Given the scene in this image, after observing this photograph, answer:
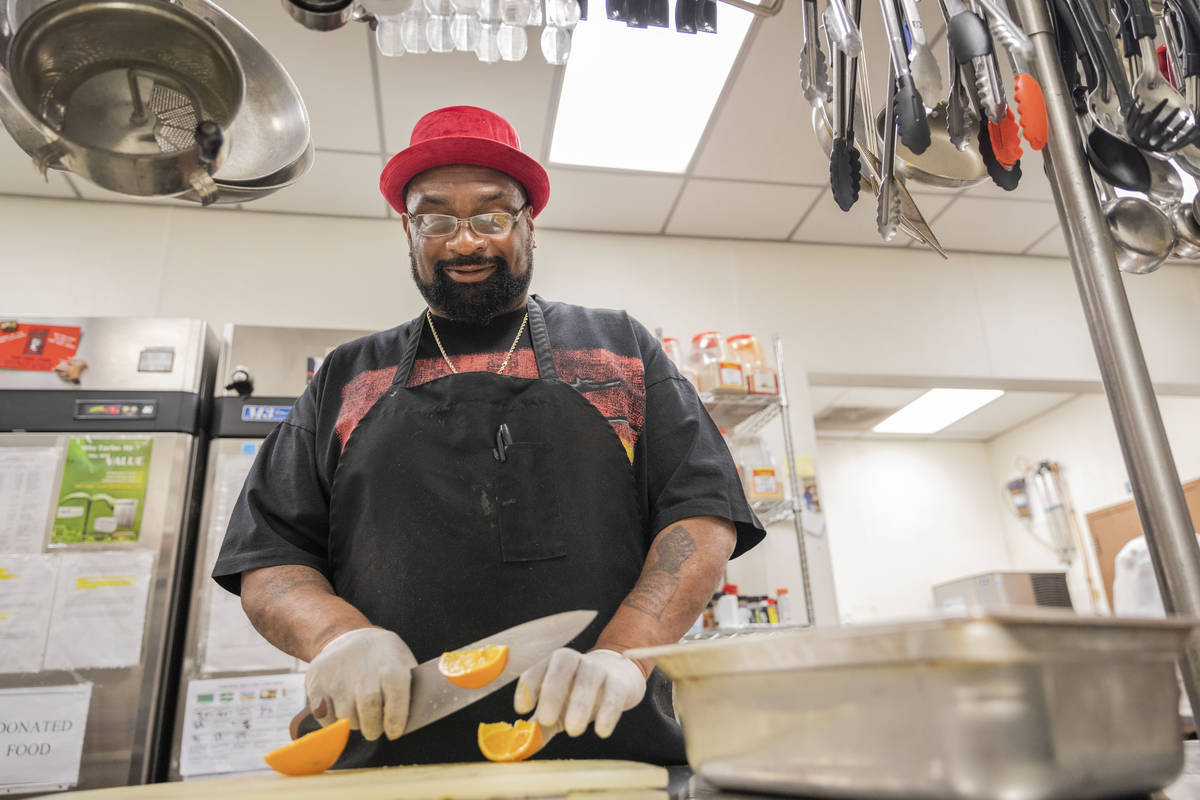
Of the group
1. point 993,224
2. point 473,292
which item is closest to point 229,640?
point 473,292

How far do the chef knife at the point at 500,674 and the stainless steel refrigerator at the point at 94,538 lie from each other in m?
1.84

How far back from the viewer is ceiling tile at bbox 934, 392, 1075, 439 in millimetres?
5781

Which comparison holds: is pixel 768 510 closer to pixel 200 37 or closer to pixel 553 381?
pixel 553 381

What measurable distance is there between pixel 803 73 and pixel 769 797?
1.17m

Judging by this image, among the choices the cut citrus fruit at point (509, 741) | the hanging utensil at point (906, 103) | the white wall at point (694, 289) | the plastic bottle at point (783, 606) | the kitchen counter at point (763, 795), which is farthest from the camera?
the white wall at point (694, 289)

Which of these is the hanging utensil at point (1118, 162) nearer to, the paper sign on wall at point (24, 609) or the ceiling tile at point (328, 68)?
the ceiling tile at point (328, 68)

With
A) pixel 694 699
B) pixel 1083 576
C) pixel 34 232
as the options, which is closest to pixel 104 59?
pixel 694 699

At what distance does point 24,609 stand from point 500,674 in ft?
7.32

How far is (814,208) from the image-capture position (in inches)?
149

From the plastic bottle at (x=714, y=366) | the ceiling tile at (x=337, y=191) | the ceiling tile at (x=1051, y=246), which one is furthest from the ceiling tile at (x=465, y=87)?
the ceiling tile at (x=1051, y=246)

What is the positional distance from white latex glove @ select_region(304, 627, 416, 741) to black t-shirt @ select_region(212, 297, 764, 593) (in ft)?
0.95

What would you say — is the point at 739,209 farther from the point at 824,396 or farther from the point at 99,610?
the point at 99,610

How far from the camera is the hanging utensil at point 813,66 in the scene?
137cm

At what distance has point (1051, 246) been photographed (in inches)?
167
